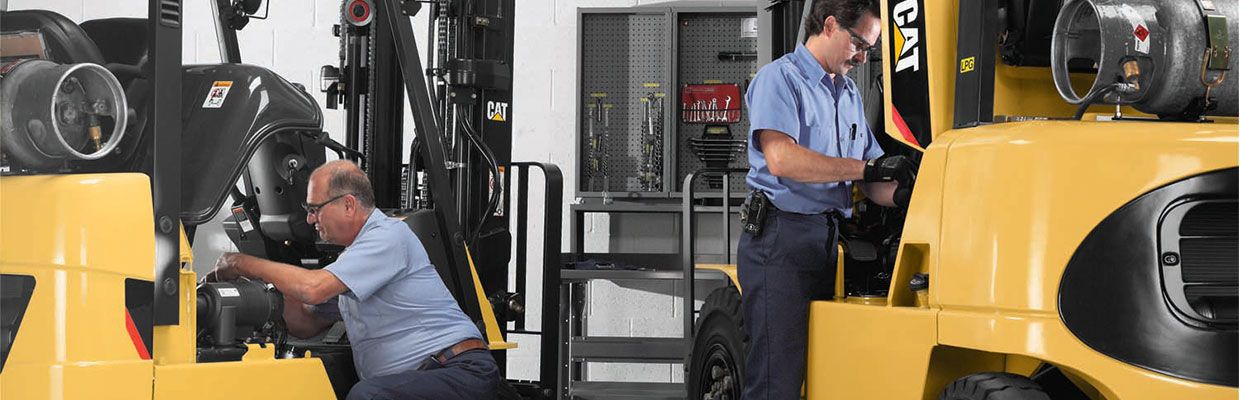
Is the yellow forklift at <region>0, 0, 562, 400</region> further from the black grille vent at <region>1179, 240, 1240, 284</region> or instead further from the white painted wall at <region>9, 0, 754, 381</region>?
the white painted wall at <region>9, 0, 754, 381</region>

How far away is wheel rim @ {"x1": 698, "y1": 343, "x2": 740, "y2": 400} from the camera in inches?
200

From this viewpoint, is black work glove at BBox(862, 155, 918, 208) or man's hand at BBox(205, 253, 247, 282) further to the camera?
man's hand at BBox(205, 253, 247, 282)

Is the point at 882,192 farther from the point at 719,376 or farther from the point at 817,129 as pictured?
the point at 719,376

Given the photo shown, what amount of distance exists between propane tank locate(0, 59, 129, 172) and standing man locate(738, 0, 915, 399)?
6.63 ft

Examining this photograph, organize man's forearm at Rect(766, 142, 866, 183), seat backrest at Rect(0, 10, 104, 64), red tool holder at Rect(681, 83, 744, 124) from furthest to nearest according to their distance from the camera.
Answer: red tool holder at Rect(681, 83, 744, 124) → man's forearm at Rect(766, 142, 866, 183) → seat backrest at Rect(0, 10, 104, 64)

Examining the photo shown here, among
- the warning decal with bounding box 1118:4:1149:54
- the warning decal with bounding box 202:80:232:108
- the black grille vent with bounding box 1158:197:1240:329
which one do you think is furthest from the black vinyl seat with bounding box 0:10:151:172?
the black grille vent with bounding box 1158:197:1240:329

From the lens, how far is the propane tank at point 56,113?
364 centimetres

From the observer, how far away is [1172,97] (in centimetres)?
342

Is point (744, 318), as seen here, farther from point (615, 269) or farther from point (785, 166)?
point (615, 269)

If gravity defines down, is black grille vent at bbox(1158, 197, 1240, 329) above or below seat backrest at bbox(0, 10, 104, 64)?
below

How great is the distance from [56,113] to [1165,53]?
2.89 meters

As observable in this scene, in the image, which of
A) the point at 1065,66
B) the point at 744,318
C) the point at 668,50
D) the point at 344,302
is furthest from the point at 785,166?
the point at 668,50

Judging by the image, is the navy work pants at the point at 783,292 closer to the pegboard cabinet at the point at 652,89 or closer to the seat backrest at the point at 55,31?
the seat backrest at the point at 55,31

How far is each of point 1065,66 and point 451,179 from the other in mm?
4033
